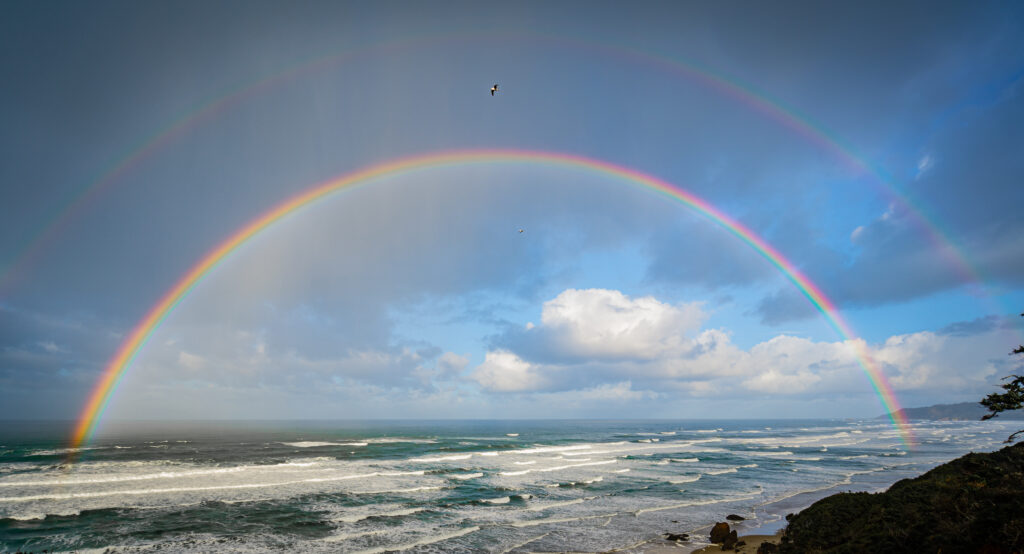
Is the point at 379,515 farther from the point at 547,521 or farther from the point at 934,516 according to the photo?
the point at 934,516

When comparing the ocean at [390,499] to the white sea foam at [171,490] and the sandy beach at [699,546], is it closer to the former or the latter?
the white sea foam at [171,490]

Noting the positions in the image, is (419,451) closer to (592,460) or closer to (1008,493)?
(592,460)

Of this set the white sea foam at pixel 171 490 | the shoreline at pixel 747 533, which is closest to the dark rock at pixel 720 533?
the shoreline at pixel 747 533

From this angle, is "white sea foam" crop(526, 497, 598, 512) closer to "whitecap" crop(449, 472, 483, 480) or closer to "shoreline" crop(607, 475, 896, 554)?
"shoreline" crop(607, 475, 896, 554)

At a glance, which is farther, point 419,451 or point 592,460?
point 419,451

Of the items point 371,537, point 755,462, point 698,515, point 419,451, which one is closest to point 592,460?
point 755,462

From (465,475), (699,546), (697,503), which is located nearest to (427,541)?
(699,546)

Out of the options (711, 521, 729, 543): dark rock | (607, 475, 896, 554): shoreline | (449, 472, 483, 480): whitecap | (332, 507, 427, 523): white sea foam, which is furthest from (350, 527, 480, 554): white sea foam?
(449, 472, 483, 480): whitecap

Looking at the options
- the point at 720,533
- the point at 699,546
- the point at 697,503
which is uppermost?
the point at 720,533
